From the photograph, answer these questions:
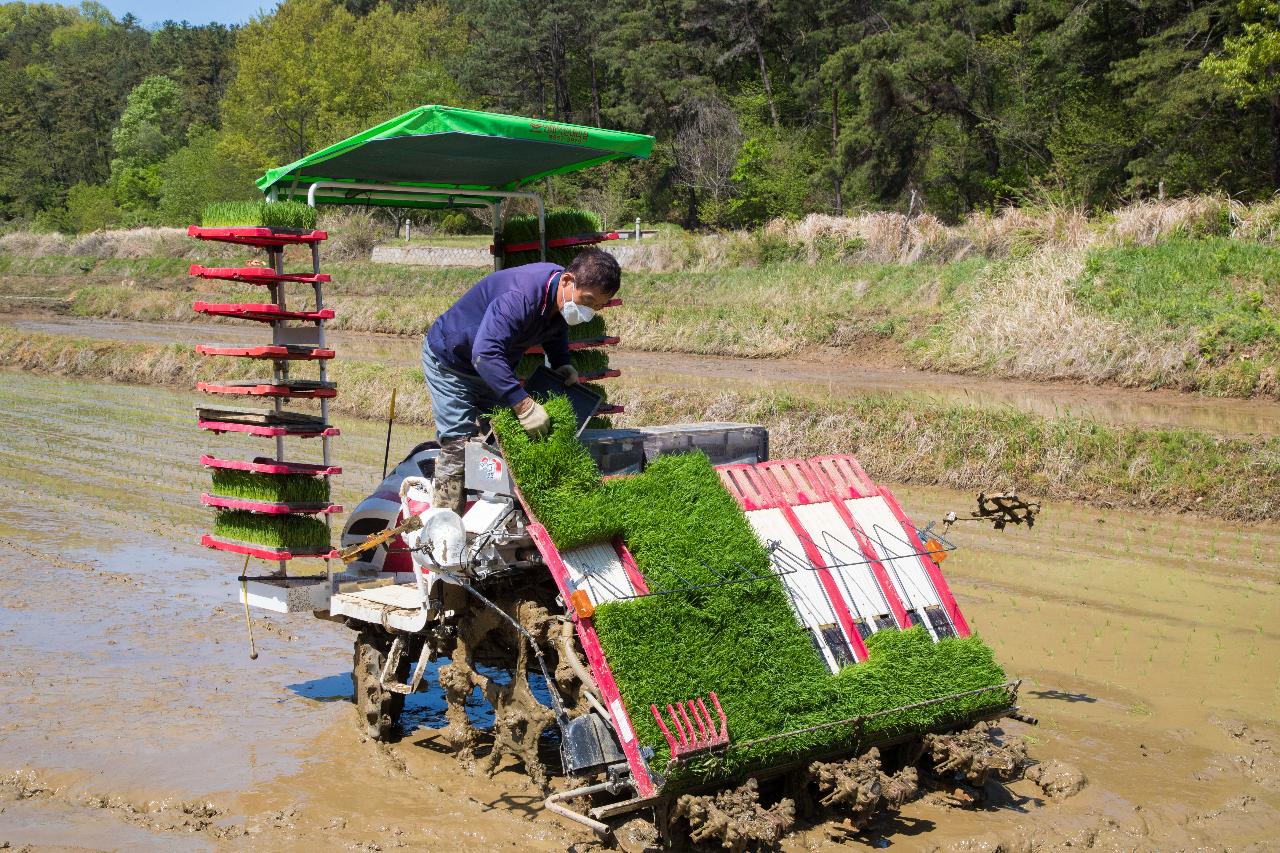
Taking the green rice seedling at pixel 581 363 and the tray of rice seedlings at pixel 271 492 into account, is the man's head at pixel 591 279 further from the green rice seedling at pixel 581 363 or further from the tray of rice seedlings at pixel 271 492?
the tray of rice seedlings at pixel 271 492

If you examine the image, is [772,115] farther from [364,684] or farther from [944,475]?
[364,684]

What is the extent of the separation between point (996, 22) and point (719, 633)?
4649 cm

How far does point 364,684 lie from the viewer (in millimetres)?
7211

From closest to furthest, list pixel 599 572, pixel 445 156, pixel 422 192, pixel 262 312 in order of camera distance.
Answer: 1. pixel 599 572
2. pixel 262 312
3. pixel 445 156
4. pixel 422 192

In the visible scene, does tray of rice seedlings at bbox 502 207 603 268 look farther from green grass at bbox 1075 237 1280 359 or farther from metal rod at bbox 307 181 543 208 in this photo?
green grass at bbox 1075 237 1280 359

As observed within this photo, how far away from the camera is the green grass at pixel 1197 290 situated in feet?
60.8

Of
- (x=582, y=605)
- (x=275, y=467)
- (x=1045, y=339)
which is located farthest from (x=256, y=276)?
(x=1045, y=339)

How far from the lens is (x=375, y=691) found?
7094 millimetres

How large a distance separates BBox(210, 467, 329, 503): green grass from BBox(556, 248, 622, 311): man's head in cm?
250

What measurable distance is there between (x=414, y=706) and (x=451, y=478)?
2133 mm

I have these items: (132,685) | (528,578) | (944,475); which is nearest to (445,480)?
(528,578)

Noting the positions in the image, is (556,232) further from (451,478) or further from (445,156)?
(451,478)

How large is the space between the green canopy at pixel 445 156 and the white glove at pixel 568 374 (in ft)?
4.88

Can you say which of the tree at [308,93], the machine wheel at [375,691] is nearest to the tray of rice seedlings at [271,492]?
the machine wheel at [375,691]
